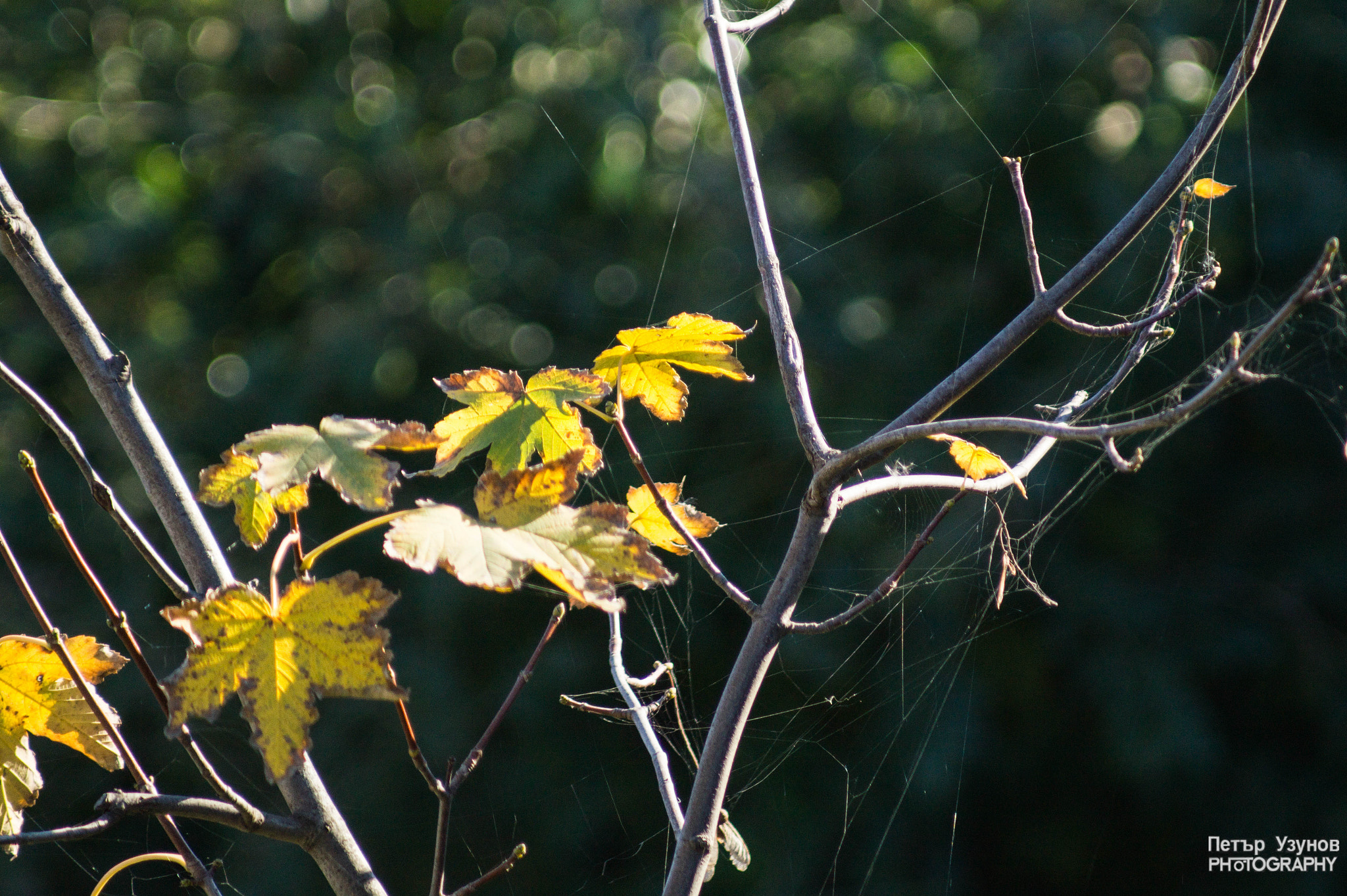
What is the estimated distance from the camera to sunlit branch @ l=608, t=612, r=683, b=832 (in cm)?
30

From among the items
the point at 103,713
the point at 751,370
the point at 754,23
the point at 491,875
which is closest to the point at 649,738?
the point at 491,875

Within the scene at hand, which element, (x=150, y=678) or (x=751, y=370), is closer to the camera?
(x=150, y=678)

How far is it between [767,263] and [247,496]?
7.9 inches

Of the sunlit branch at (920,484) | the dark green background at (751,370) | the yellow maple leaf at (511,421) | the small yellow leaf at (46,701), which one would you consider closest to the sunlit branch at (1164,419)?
the sunlit branch at (920,484)

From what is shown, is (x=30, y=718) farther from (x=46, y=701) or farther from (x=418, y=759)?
(x=418, y=759)

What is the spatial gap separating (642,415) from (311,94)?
0.88 meters

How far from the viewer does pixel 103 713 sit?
259 mm

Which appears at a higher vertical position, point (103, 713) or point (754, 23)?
point (754, 23)

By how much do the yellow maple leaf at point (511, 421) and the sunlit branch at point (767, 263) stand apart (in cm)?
8

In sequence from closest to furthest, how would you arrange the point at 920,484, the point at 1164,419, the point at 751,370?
the point at 1164,419 < the point at 920,484 < the point at 751,370

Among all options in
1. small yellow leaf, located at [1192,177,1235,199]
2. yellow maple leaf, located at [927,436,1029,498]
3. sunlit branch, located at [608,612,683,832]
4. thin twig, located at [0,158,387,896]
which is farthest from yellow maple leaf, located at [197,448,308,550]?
small yellow leaf, located at [1192,177,1235,199]

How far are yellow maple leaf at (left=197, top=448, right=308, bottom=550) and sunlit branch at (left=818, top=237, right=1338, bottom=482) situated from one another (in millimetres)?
191

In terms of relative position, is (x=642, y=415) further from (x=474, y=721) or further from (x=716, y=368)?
(x=716, y=368)

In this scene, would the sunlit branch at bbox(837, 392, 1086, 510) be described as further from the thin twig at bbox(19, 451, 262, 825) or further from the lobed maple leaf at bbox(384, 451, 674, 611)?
the thin twig at bbox(19, 451, 262, 825)
